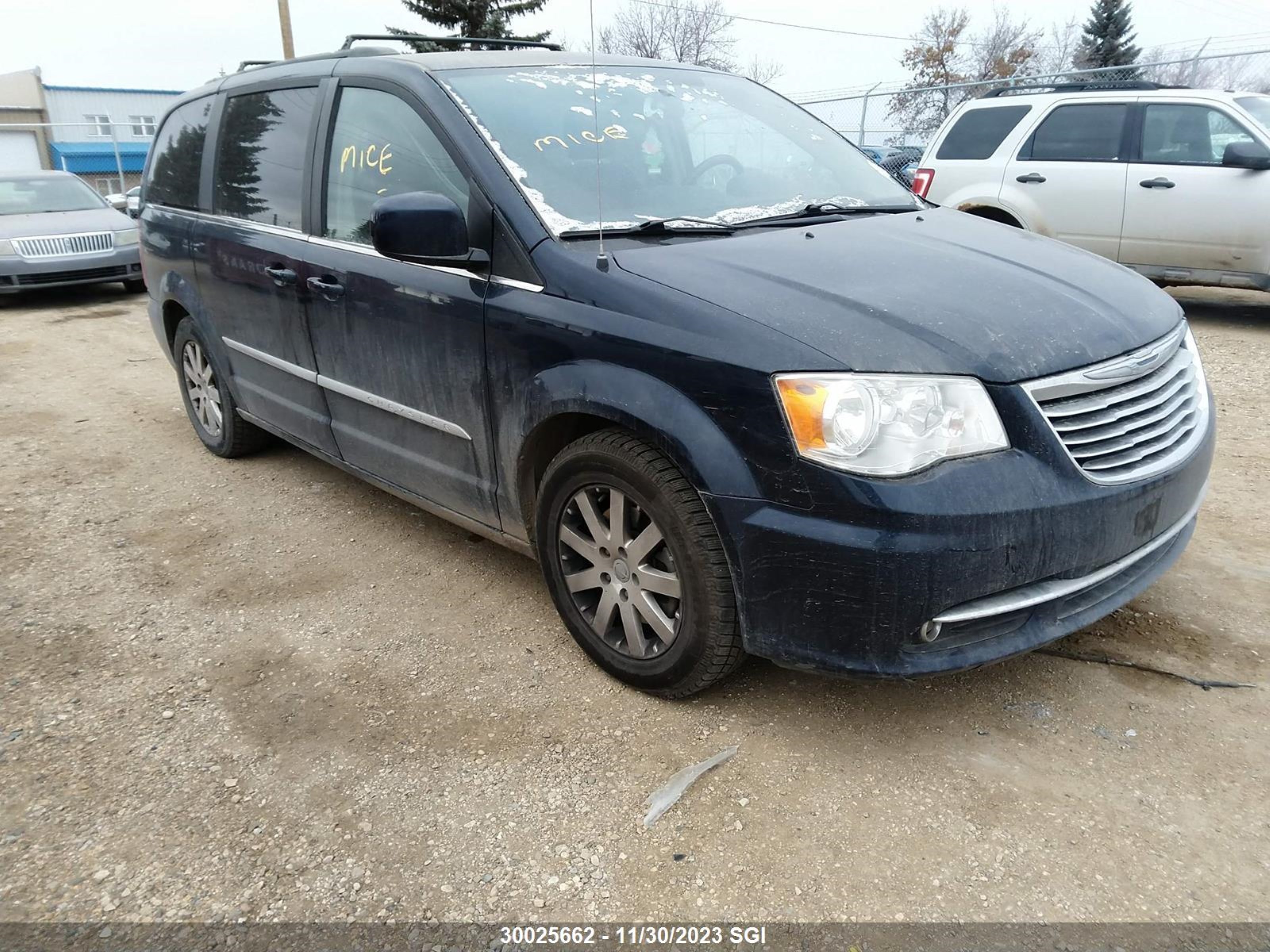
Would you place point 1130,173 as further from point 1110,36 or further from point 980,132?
point 1110,36

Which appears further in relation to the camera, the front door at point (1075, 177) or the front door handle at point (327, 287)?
the front door at point (1075, 177)

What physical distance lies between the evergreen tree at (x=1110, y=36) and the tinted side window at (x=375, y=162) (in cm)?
3974

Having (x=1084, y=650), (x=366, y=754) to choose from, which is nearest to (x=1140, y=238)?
(x=1084, y=650)

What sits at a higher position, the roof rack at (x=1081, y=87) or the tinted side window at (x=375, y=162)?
the roof rack at (x=1081, y=87)

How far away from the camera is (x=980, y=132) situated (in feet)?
27.0

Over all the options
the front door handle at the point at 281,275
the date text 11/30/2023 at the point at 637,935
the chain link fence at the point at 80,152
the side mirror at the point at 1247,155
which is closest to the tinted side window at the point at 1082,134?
the side mirror at the point at 1247,155

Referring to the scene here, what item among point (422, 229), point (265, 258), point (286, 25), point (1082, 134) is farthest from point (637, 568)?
point (286, 25)

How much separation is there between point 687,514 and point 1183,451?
1.40 m

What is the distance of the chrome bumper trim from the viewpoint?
6.95 ft

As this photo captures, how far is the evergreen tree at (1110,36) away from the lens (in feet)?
117

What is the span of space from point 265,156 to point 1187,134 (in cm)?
710

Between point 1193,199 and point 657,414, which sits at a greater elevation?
point 1193,199

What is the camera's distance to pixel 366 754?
2.49 metres

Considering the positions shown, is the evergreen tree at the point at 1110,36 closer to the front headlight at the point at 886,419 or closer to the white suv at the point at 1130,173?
the white suv at the point at 1130,173
